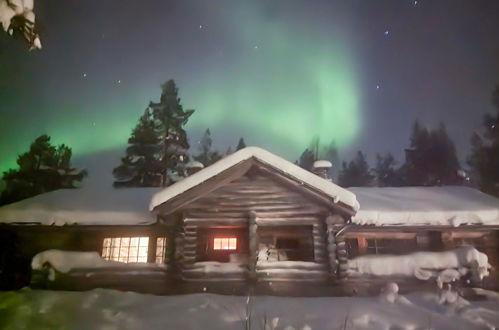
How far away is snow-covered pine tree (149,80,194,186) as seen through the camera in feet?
85.3

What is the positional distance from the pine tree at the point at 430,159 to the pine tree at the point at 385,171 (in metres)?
1.37

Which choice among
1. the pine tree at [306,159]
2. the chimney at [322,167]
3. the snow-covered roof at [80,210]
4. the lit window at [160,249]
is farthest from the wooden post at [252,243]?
the pine tree at [306,159]

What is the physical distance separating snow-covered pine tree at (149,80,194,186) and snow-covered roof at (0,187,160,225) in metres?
10.2

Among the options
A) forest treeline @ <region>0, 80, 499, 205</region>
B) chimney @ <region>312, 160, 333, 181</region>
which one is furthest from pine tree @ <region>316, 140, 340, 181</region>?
chimney @ <region>312, 160, 333, 181</region>

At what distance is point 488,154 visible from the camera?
2344 centimetres

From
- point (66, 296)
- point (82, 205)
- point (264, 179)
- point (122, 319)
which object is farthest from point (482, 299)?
point (82, 205)

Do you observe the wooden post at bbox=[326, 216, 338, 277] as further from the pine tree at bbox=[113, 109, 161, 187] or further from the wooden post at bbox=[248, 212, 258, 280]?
the pine tree at bbox=[113, 109, 161, 187]

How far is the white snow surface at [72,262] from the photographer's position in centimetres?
1252

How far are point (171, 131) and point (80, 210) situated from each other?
45.8ft

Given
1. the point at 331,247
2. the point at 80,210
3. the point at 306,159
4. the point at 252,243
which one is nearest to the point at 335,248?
the point at 331,247

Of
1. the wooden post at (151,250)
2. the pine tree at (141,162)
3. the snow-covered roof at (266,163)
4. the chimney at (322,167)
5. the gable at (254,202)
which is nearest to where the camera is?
the snow-covered roof at (266,163)

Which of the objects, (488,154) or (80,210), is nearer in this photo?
(80,210)

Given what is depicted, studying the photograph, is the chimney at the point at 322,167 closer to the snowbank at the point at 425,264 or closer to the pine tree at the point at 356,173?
the snowbank at the point at 425,264

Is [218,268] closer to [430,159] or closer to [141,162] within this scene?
[141,162]
